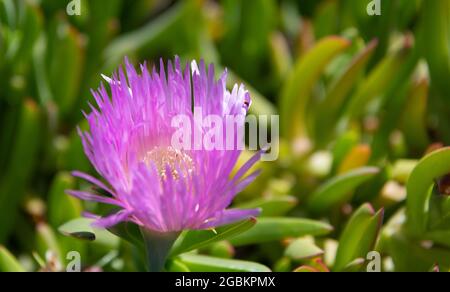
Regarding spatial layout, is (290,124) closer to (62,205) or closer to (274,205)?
(274,205)

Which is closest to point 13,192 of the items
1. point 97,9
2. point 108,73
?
point 108,73

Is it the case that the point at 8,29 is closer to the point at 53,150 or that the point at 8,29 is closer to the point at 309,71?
the point at 53,150

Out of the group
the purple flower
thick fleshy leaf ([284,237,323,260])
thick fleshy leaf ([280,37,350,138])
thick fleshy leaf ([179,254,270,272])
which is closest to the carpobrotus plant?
the purple flower

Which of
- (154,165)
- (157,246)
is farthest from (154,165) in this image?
(157,246)

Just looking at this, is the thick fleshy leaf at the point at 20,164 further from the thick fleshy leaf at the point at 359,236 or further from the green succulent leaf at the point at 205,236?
the thick fleshy leaf at the point at 359,236

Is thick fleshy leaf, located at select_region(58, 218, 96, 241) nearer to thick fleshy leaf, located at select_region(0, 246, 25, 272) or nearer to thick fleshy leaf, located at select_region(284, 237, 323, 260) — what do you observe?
thick fleshy leaf, located at select_region(0, 246, 25, 272)

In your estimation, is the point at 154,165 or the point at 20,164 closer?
the point at 154,165

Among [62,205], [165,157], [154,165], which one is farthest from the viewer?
[62,205]
